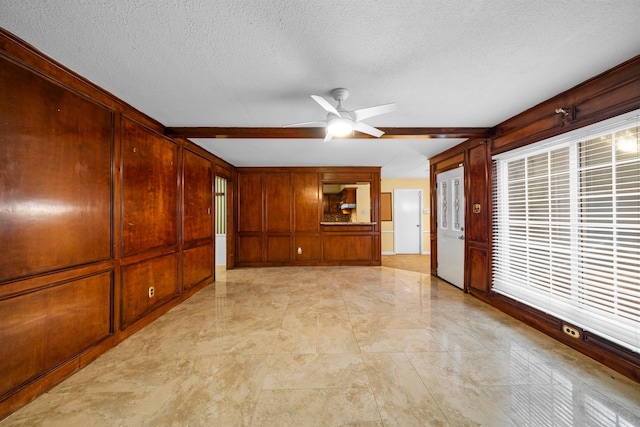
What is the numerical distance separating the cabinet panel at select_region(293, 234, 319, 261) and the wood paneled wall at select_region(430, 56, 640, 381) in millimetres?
3137

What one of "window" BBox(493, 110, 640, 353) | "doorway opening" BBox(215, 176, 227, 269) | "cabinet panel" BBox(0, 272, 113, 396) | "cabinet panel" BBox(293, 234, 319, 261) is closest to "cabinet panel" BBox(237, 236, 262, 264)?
"doorway opening" BBox(215, 176, 227, 269)

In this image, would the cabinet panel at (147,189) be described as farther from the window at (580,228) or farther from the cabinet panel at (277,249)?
the window at (580,228)

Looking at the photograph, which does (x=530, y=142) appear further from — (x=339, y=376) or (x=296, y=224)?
(x=296, y=224)

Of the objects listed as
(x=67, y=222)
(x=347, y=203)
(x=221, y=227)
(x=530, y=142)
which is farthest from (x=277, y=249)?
(x=530, y=142)

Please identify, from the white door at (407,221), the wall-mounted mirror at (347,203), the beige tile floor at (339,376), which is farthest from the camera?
the white door at (407,221)

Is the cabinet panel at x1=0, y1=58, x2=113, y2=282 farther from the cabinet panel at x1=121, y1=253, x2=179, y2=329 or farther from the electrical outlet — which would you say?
the electrical outlet

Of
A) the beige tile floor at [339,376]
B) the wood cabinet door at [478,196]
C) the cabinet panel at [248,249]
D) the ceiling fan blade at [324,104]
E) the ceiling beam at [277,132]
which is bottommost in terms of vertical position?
the beige tile floor at [339,376]

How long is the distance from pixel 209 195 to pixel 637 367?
5340mm

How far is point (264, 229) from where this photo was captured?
5.70 meters

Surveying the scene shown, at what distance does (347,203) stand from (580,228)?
5.30 metres

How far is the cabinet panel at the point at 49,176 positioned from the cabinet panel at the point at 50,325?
0.65 feet

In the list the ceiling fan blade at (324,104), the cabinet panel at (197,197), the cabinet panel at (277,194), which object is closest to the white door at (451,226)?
the ceiling fan blade at (324,104)

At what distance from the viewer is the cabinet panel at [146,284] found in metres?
2.43

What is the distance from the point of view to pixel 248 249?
5719mm
